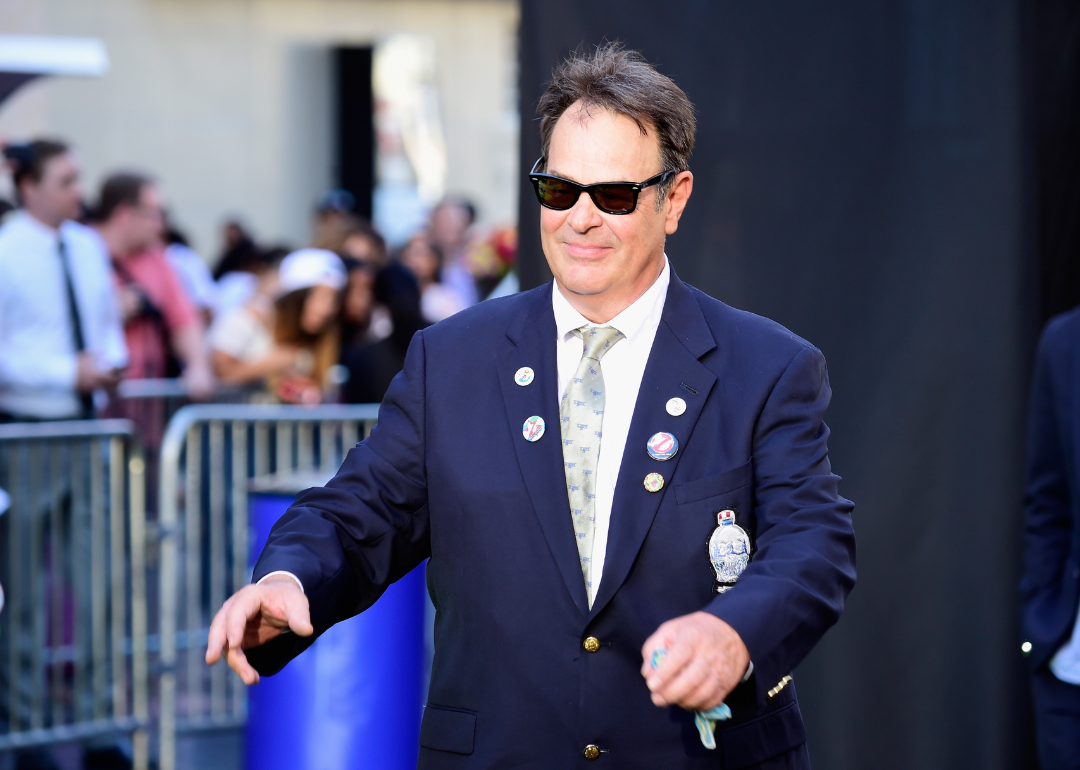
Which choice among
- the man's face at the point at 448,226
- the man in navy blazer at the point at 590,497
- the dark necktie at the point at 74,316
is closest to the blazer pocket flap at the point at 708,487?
the man in navy blazer at the point at 590,497

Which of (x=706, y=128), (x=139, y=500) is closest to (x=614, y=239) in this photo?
(x=706, y=128)

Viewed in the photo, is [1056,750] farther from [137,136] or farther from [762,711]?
[137,136]

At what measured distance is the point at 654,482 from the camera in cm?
254

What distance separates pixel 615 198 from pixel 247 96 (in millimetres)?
17464

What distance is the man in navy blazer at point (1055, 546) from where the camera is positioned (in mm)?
3771

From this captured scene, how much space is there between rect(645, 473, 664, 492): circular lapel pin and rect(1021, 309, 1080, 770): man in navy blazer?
1763mm

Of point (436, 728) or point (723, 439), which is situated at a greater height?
point (723, 439)

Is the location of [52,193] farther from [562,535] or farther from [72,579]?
[562,535]

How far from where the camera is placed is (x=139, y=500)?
623cm

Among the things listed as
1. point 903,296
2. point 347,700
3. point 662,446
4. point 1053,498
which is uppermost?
point 903,296

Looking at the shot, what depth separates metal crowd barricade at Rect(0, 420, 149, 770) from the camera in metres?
6.00

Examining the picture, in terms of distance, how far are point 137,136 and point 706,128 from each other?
15.4m

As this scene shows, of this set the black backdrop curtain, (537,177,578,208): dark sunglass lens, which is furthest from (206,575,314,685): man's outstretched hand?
the black backdrop curtain

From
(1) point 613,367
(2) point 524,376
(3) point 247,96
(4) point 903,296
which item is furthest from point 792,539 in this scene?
(3) point 247,96
